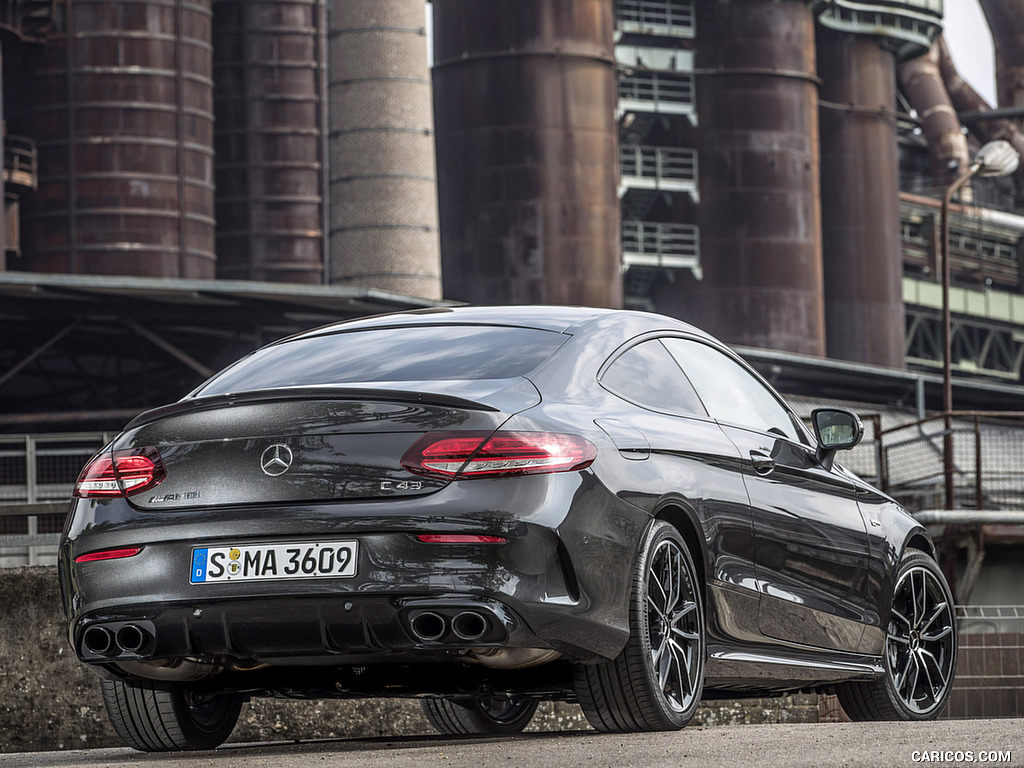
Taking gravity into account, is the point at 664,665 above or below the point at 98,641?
below

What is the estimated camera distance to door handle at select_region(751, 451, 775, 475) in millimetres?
5770

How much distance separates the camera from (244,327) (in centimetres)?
3192

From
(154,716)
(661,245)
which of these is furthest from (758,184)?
(154,716)

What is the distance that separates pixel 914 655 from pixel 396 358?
9.45 feet

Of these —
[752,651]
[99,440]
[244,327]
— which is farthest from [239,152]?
[752,651]

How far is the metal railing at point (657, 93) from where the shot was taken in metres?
48.2

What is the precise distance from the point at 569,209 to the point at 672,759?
36.9 metres

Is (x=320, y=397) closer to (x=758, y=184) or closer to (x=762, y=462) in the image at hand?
(x=762, y=462)

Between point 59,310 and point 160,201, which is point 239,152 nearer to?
point 160,201

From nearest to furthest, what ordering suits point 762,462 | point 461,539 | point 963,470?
point 461,539
point 762,462
point 963,470

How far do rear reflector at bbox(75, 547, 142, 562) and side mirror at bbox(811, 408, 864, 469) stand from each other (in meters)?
2.80

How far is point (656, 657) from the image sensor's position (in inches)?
198

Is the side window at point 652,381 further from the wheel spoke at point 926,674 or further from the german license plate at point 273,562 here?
the wheel spoke at point 926,674

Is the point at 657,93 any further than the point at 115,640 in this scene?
Yes
